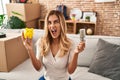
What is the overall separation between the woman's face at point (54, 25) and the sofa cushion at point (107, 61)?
0.67m

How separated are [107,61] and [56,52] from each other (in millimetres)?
648

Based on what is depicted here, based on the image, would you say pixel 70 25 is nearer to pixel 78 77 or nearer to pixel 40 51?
pixel 78 77

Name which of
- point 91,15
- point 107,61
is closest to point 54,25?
point 107,61

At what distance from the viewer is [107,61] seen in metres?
1.75

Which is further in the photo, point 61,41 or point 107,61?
point 107,61

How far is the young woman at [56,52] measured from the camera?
4.61 feet

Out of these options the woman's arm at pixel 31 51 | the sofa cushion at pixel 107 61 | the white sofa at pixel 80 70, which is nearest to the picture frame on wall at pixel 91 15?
the white sofa at pixel 80 70

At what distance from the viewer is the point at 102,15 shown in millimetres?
4168

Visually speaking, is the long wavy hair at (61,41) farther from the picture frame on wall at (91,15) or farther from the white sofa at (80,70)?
the picture frame on wall at (91,15)

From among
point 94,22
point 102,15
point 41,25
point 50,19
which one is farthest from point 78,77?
point 41,25

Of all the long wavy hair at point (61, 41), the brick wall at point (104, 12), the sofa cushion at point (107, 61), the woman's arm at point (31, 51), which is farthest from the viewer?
the brick wall at point (104, 12)

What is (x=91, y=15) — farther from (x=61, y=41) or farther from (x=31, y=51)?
(x=31, y=51)

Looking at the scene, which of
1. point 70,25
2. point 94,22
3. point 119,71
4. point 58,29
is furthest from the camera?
point 70,25

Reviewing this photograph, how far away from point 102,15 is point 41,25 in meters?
1.78
